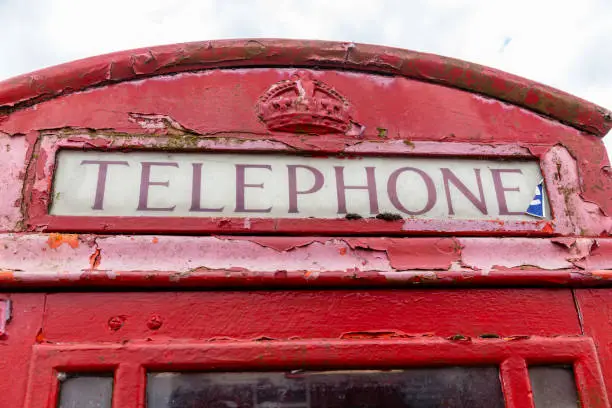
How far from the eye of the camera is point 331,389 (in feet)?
5.45

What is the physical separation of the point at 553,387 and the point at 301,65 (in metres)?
1.28

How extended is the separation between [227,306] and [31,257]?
55 centimetres

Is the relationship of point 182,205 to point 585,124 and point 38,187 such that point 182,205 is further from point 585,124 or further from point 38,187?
point 585,124

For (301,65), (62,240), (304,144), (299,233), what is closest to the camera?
(62,240)

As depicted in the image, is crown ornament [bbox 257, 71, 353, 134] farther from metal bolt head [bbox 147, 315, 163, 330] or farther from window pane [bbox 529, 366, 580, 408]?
window pane [bbox 529, 366, 580, 408]

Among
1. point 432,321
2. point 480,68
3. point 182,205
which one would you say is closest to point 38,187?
point 182,205

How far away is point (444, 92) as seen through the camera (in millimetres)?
2160

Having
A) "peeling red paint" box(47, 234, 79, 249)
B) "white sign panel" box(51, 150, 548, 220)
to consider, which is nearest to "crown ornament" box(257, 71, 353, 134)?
"white sign panel" box(51, 150, 548, 220)

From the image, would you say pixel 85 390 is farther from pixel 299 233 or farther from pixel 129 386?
pixel 299 233

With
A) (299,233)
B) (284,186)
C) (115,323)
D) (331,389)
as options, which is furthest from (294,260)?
(115,323)

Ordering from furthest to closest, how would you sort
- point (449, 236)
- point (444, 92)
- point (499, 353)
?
point (444, 92)
point (449, 236)
point (499, 353)

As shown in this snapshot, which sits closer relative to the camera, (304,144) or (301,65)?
(304,144)

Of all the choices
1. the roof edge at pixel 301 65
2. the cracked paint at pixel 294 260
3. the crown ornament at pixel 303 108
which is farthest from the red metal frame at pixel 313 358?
the roof edge at pixel 301 65

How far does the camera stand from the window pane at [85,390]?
158 centimetres
